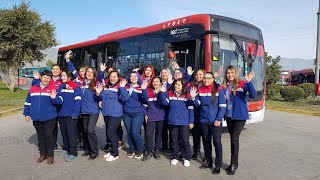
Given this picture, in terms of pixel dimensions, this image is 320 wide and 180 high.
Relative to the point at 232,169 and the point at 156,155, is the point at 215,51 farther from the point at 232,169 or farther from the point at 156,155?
the point at 232,169

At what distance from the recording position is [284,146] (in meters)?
7.61

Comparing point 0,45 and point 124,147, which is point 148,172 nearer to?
point 124,147

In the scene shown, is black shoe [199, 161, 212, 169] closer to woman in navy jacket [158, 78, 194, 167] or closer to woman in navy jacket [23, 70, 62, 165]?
woman in navy jacket [158, 78, 194, 167]

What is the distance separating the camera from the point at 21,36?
23062mm

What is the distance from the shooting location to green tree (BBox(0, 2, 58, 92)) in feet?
A: 74.7

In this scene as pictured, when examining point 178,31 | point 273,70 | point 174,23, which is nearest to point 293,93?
point 273,70

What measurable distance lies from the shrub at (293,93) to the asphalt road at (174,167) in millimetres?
11141

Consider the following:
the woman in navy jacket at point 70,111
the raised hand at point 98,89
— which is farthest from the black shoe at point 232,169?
the woman in navy jacket at point 70,111

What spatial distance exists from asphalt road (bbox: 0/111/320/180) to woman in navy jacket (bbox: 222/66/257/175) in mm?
472

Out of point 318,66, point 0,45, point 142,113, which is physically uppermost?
point 0,45

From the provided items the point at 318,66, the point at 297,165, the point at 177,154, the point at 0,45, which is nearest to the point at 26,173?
the point at 177,154

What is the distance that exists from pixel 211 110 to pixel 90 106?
2292mm

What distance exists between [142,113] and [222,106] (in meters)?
1.66

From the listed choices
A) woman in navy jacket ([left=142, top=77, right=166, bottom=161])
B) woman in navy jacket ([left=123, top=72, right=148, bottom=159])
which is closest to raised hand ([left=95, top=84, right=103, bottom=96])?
woman in navy jacket ([left=123, top=72, right=148, bottom=159])
